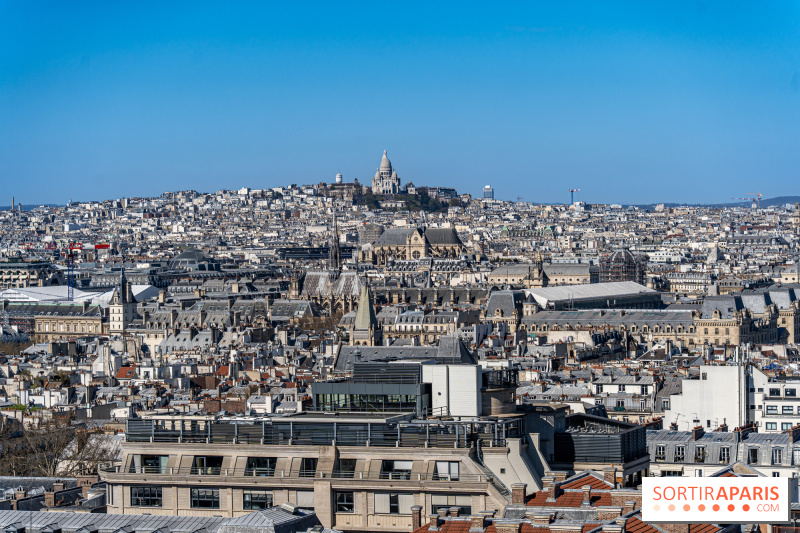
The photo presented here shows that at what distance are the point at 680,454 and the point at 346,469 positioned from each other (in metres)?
10.9

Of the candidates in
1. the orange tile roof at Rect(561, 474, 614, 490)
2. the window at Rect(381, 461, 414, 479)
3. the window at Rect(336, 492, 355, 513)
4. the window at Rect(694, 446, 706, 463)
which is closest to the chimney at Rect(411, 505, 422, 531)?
the window at Rect(381, 461, 414, 479)

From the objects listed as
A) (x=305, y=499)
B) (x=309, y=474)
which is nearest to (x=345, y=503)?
(x=305, y=499)

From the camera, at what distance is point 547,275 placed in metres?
163

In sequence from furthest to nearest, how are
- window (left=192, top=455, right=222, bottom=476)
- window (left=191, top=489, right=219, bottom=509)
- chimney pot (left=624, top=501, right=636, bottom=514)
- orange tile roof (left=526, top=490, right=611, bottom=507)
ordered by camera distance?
window (left=192, top=455, right=222, bottom=476) → window (left=191, top=489, right=219, bottom=509) → orange tile roof (left=526, top=490, right=611, bottom=507) → chimney pot (left=624, top=501, right=636, bottom=514)

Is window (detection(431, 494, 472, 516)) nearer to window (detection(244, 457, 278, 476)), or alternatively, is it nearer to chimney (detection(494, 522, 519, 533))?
window (detection(244, 457, 278, 476))

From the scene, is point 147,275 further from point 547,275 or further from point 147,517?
point 147,517

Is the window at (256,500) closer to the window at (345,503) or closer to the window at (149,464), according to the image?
the window at (345,503)


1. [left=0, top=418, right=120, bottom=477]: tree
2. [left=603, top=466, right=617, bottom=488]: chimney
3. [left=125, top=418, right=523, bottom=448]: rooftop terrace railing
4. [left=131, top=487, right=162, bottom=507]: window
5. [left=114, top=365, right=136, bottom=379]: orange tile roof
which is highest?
[left=125, top=418, right=523, bottom=448]: rooftop terrace railing

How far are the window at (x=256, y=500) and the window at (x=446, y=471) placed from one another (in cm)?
231

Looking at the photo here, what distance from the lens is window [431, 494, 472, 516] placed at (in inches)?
869

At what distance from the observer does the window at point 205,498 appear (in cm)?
2355

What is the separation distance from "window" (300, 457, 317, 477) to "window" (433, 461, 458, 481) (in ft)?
5.67

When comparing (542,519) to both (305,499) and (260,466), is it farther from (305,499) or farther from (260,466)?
(260,466)

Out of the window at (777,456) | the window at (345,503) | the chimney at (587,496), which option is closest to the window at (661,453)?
the window at (777,456)
